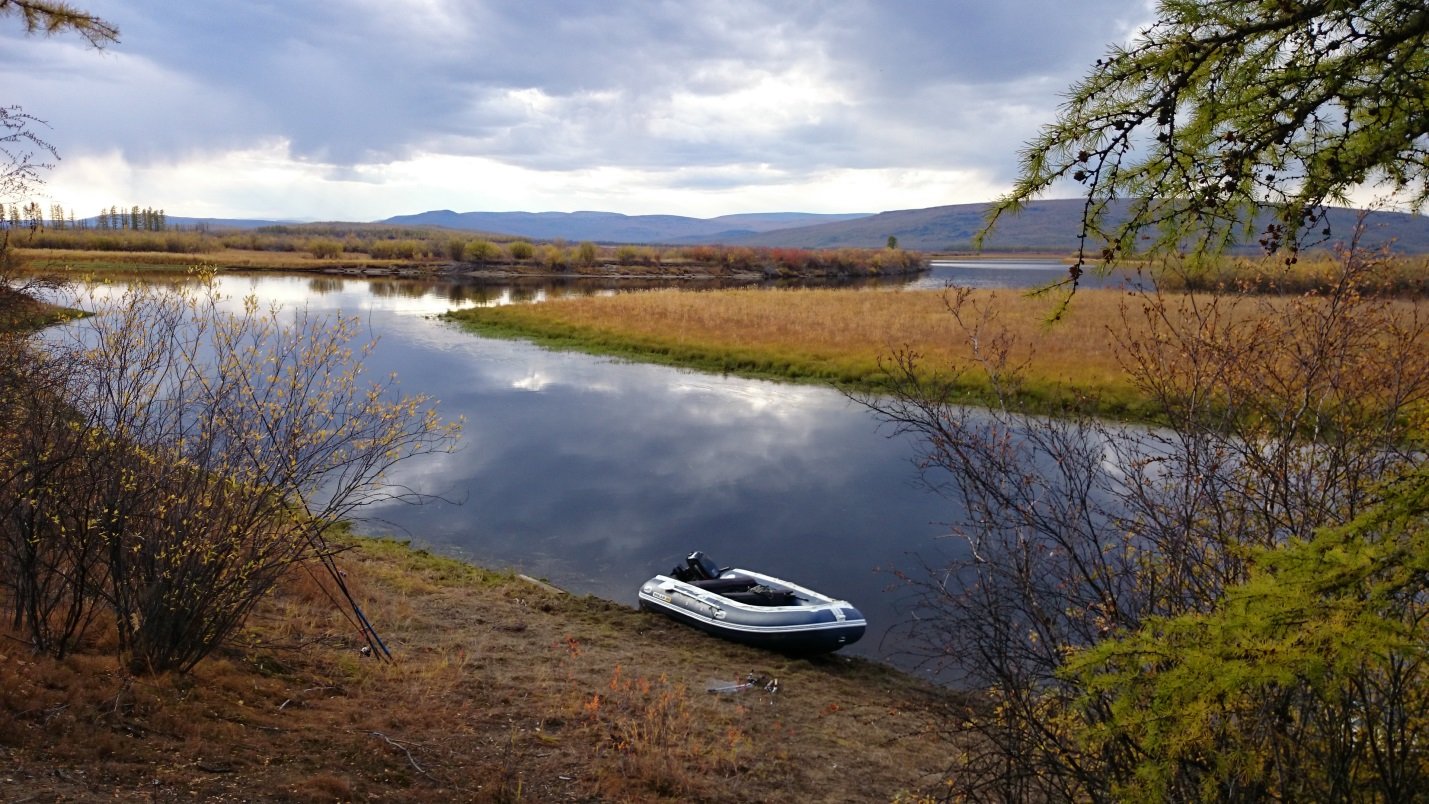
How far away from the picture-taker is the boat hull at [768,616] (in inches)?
433

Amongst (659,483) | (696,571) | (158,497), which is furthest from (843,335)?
(158,497)

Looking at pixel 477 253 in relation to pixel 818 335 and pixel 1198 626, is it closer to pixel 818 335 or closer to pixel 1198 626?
pixel 818 335

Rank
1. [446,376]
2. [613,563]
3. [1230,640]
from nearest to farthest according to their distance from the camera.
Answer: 1. [1230,640]
2. [613,563]
3. [446,376]

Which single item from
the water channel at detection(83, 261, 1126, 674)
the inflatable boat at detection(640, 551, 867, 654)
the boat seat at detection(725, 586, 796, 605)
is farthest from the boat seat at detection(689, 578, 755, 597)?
the water channel at detection(83, 261, 1126, 674)

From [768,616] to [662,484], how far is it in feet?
25.0

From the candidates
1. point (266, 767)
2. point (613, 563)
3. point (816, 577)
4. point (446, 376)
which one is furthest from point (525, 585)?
point (446, 376)

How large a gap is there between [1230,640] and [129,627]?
7.84 metres

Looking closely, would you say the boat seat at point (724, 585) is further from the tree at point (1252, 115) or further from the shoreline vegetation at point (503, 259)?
the shoreline vegetation at point (503, 259)

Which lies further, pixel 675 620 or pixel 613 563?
pixel 613 563

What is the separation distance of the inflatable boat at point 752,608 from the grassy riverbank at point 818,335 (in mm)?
9835

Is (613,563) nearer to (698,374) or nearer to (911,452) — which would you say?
(911,452)

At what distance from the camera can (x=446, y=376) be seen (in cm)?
2927

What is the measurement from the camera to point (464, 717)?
25.9 ft

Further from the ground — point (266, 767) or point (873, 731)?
point (266, 767)
